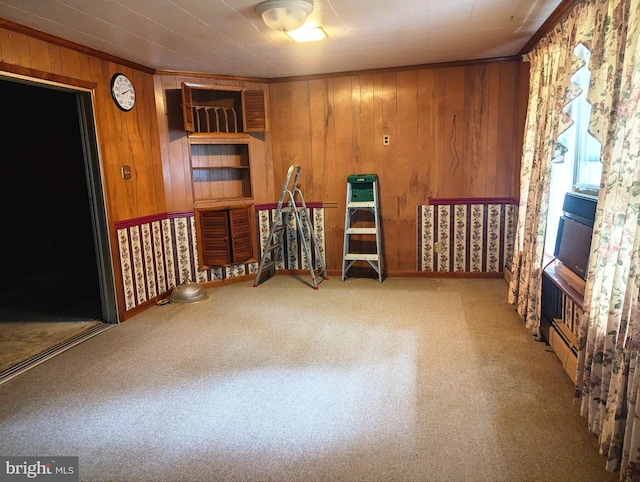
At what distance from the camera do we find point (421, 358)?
281 centimetres

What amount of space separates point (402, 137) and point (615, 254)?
307cm

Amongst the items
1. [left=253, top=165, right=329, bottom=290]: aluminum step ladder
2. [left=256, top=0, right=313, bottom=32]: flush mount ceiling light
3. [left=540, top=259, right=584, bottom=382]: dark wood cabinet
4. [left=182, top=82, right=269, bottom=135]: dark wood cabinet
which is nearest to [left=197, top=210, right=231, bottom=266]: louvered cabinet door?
[left=253, top=165, right=329, bottom=290]: aluminum step ladder

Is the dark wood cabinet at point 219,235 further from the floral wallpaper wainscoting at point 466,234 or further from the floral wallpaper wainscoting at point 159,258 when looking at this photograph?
the floral wallpaper wainscoting at point 466,234

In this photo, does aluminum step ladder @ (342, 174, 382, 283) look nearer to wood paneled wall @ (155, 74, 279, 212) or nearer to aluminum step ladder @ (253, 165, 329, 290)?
aluminum step ladder @ (253, 165, 329, 290)

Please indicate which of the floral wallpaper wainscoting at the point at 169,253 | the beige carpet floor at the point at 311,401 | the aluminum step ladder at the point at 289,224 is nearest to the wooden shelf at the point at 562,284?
the beige carpet floor at the point at 311,401

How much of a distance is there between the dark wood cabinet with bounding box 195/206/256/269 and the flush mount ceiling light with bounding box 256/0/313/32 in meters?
2.26

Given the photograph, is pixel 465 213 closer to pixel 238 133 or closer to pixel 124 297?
pixel 238 133

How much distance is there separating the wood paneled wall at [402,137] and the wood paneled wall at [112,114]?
1.40 m

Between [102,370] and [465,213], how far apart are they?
3.70m

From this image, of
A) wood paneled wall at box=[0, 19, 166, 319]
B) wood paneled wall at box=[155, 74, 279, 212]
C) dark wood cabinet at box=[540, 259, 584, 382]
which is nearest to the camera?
dark wood cabinet at box=[540, 259, 584, 382]

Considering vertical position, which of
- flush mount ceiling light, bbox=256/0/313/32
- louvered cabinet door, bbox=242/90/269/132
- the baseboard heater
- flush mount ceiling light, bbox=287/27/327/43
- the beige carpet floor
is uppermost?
flush mount ceiling light, bbox=287/27/327/43

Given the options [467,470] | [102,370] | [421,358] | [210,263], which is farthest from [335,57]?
[467,470]

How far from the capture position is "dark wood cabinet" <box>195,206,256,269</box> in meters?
4.58

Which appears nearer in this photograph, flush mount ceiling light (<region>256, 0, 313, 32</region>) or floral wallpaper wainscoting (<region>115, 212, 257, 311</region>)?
flush mount ceiling light (<region>256, 0, 313, 32</region>)
